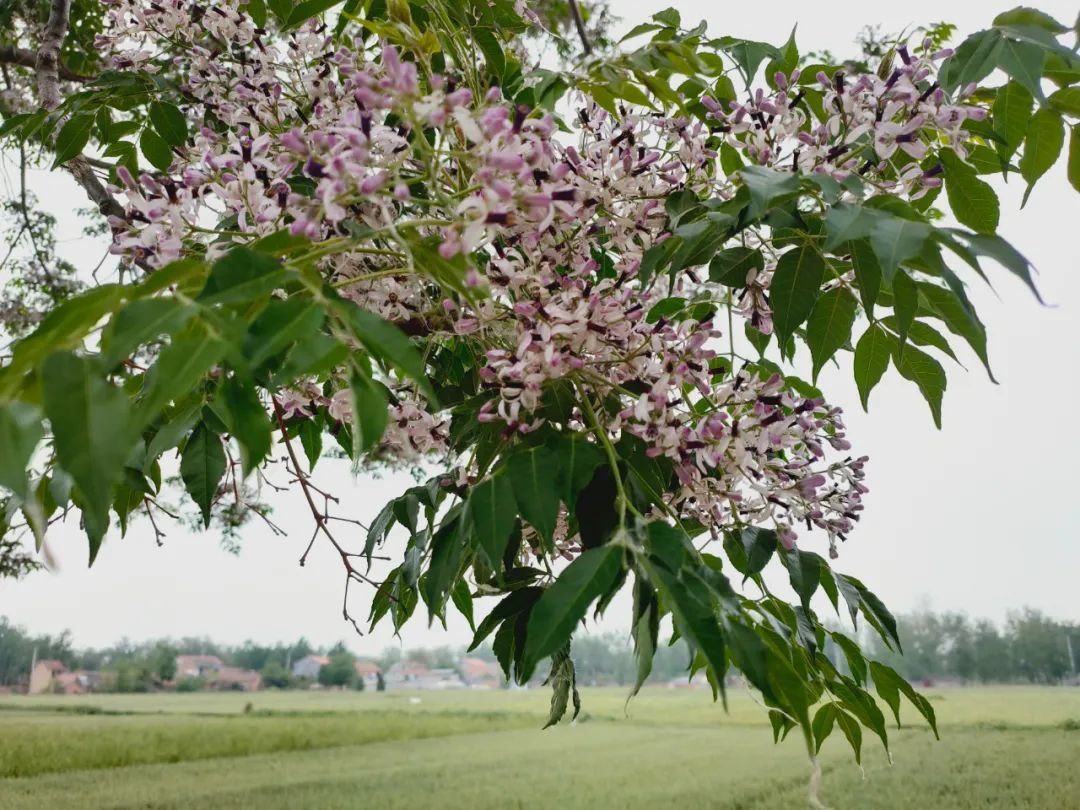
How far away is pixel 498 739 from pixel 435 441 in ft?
7.46

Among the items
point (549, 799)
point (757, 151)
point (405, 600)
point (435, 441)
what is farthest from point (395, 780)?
point (757, 151)

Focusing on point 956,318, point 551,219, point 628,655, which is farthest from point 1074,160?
point 628,655

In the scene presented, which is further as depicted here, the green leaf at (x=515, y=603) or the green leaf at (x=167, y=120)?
the green leaf at (x=167, y=120)

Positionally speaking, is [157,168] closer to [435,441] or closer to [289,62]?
[289,62]

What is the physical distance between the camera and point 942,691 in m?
2.52

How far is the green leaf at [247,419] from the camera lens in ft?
1.09

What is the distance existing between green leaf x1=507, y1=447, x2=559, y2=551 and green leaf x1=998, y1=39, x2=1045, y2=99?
1.19 ft

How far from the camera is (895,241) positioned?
37 cm

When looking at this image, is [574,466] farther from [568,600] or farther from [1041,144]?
[1041,144]

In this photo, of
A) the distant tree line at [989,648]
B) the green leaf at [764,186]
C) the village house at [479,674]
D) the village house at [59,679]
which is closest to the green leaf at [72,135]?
the green leaf at [764,186]

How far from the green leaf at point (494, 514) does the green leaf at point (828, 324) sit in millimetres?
254

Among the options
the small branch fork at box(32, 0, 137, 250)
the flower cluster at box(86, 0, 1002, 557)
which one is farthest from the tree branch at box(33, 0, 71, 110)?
the flower cluster at box(86, 0, 1002, 557)

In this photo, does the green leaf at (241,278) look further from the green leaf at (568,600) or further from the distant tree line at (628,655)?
the distant tree line at (628,655)

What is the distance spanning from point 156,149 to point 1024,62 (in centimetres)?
70
